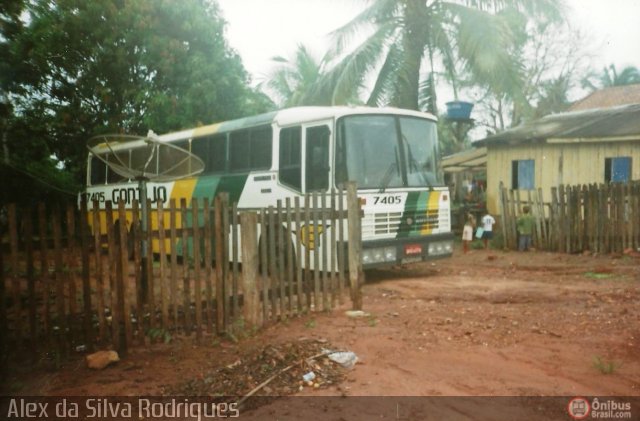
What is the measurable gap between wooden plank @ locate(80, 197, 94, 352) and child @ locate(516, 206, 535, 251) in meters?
10.4

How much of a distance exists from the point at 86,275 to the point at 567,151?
14.5 metres

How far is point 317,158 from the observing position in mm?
8172

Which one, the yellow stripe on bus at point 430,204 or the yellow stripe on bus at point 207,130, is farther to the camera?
the yellow stripe on bus at point 207,130

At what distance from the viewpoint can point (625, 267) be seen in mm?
9422

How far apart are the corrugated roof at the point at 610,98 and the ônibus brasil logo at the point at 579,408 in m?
27.0

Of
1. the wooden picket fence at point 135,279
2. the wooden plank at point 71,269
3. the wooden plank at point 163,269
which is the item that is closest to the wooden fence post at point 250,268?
the wooden picket fence at point 135,279

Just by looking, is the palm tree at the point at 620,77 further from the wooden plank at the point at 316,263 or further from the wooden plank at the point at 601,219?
the wooden plank at the point at 316,263

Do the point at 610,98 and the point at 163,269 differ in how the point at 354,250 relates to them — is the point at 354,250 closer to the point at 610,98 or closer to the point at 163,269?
the point at 163,269

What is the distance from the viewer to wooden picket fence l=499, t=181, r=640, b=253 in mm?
Result: 10938

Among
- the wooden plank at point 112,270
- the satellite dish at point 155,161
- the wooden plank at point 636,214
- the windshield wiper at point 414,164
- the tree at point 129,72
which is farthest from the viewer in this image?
the tree at point 129,72

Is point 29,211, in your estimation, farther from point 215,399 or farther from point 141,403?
point 215,399

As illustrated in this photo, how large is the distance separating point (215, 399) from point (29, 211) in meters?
2.14

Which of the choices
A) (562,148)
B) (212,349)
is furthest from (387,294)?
(562,148)

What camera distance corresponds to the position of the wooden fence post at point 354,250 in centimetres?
635
